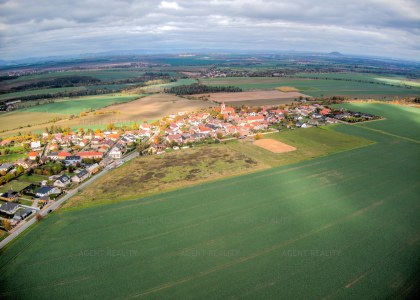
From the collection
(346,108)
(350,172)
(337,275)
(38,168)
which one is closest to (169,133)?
(38,168)

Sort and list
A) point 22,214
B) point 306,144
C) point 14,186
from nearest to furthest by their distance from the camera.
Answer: point 22,214 < point 14,186 < point 306,144

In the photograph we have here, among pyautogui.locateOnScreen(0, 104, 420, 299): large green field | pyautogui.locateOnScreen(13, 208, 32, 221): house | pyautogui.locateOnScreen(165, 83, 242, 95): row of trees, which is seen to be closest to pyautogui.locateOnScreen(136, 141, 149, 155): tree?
pyautogui.locateOnScreen(0, 104, 420, 299): large green field

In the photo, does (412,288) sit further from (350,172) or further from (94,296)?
(94,296)

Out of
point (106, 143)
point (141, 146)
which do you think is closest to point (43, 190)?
point (141, 146)

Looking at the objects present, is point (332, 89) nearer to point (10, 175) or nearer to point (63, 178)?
point (63, 178)

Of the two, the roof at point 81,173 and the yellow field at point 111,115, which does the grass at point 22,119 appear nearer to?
the yellow field at point 111,115

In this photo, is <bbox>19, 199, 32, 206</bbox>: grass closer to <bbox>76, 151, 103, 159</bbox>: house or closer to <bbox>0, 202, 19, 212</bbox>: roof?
<bbox>0, 202, 19, 212</bbox>: roof
